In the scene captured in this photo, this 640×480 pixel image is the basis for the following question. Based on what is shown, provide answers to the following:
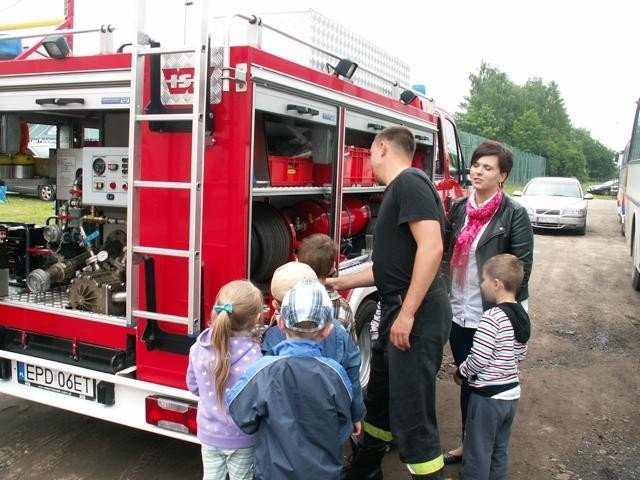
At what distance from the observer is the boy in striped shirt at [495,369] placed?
123 inches

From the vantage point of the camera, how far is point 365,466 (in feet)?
11.5

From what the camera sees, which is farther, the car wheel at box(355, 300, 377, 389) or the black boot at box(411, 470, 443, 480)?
the car wheel at box(355, 300, 377, 389)

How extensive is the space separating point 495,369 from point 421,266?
0.78 m

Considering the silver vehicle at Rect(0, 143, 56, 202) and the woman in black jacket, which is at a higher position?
the silver vehicle at Rect(0, 143, 56, 202)

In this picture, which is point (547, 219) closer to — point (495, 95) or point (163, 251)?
point (163, 251)

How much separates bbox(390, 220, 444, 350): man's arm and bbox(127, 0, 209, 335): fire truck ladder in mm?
1036

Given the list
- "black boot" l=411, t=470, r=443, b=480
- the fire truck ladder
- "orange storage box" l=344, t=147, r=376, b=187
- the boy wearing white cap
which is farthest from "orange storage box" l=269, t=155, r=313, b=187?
"black boot" l=411, t=470, r=443, b=480

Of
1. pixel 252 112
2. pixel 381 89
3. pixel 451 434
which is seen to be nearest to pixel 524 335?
pixel 451 434

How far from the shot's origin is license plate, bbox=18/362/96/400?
11.0ft

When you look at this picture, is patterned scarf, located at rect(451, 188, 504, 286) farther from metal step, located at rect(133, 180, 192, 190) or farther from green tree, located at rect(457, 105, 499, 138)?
green tree, located at rect(457, 105, 499, 138)

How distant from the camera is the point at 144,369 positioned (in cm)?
332

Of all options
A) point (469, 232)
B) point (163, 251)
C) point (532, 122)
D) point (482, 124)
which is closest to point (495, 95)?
point (532, 122)

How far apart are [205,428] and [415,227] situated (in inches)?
53.0

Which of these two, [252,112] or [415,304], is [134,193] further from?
[415,304]
